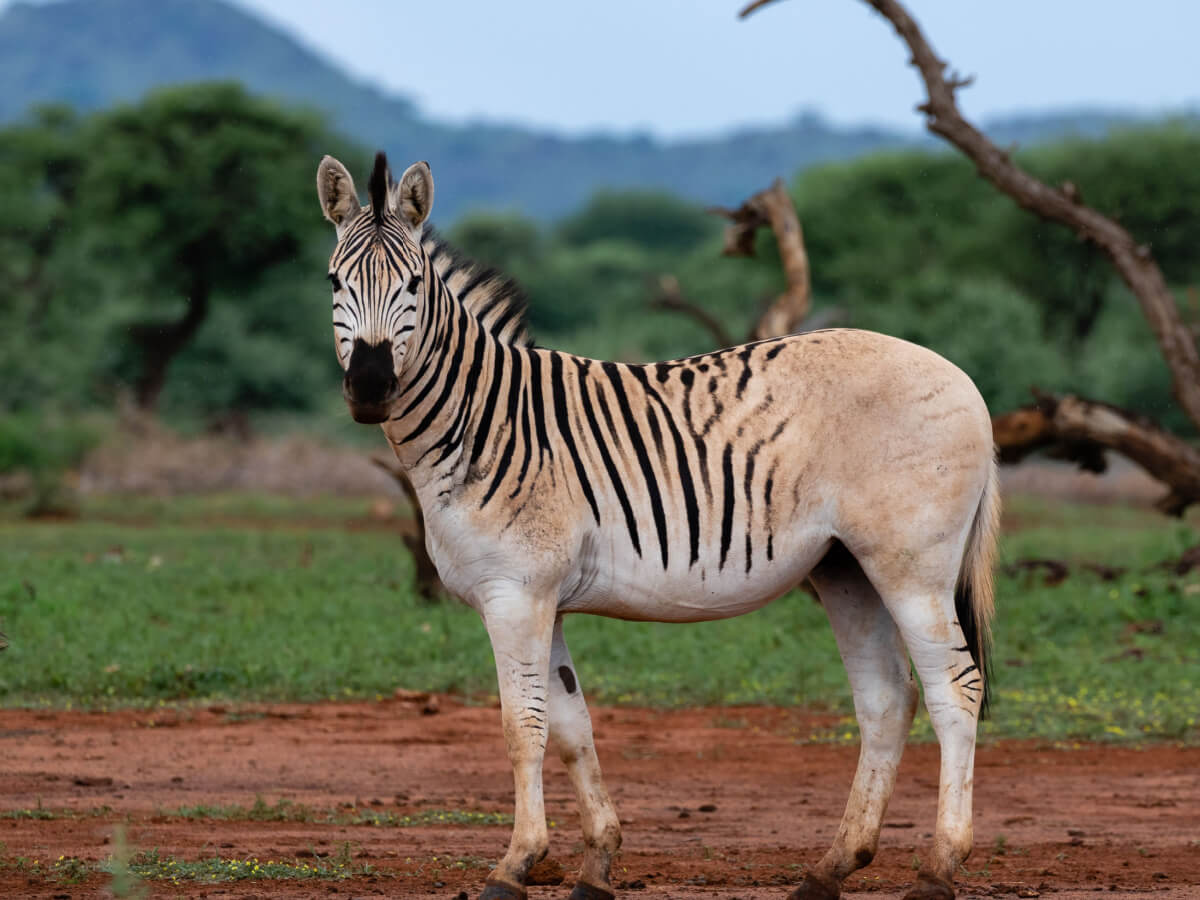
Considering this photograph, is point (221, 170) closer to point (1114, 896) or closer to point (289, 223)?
point (289, 223)

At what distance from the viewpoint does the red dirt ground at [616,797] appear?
6.00 meters

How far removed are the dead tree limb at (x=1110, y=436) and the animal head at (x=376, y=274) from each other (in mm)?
8352

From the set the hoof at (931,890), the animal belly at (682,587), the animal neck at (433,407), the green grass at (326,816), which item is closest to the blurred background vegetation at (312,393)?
the animal neck at (433,407)

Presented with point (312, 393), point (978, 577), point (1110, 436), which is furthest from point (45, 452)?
point (978, 577)

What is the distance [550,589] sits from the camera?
5.27 metres

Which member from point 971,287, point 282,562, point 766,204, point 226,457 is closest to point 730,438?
point 766,204

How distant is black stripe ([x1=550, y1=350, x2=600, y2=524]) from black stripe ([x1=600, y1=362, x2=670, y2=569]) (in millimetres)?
188

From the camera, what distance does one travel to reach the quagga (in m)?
5.26

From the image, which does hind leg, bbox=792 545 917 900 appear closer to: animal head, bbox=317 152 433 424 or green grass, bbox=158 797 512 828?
animal head, bbox=317 152 433 424

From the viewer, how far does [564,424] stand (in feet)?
18.1

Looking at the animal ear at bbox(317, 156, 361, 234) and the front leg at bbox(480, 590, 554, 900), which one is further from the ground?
the animal ear at bbox(317, 156, 361, 234)

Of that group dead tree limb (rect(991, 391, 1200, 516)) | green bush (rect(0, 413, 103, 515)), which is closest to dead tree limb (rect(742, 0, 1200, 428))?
dead tree limb (rect(991, 391, 1200, 516))

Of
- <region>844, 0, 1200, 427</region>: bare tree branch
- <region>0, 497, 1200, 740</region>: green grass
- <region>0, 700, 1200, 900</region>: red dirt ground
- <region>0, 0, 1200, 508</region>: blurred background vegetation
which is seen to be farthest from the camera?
<region>0, 0, 1200, 508</region>: blurred background vegetation

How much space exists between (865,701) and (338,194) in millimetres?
2663
